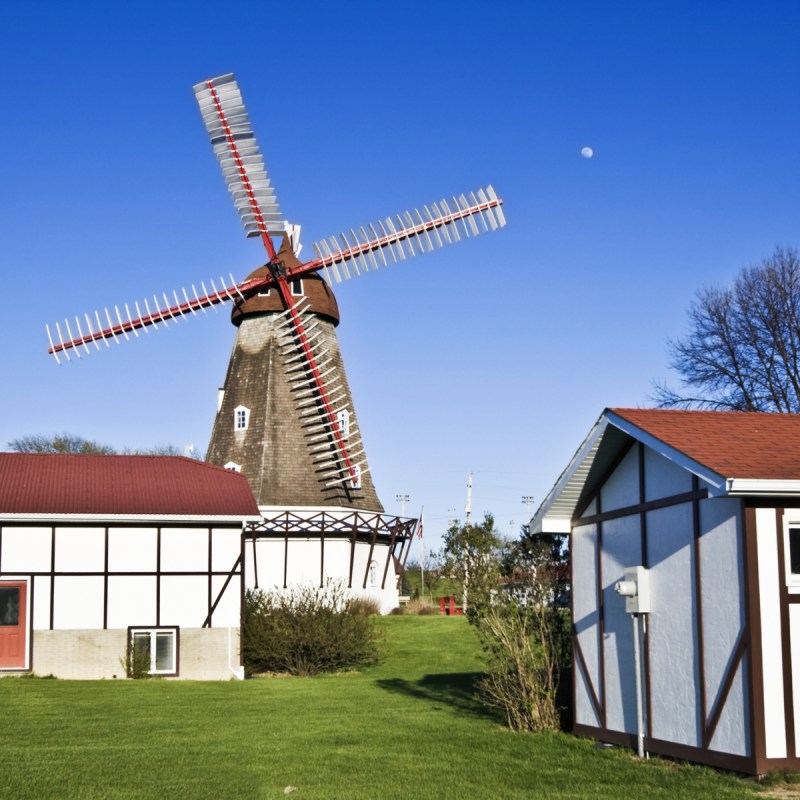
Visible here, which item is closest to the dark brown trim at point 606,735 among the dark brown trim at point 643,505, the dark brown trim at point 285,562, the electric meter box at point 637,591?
the electric meter box at point 637,591

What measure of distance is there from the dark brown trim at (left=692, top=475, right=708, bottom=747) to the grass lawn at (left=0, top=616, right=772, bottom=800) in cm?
72

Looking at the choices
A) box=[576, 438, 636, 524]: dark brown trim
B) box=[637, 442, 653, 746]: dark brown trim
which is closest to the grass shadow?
box=[576, 438, 636, 524]: dark brown trim

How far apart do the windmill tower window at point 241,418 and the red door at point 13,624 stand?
1406cm

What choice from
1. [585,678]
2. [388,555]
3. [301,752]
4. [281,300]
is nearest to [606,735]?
[585,678]

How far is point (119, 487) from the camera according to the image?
92.5 feet

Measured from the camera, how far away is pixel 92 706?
19.9 metres

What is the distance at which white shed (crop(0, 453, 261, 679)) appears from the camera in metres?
26.0

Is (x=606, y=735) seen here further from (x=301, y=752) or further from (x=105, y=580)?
(x=105, y=580)

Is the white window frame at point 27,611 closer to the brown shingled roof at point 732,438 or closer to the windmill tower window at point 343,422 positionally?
the windmill tower window at point 343,422

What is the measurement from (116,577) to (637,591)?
16379 mm

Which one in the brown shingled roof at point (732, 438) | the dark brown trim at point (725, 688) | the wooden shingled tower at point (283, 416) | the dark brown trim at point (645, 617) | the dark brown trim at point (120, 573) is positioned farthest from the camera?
the wooden shingled tower at point (283, 416)

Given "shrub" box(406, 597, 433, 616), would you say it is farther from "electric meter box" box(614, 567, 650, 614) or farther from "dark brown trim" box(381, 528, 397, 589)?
"electric meter box" box(614, 567, 650, 614)

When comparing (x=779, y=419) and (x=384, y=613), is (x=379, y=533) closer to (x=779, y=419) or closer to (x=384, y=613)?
(x=384, y=613)

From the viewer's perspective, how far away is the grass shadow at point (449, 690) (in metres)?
18.5
